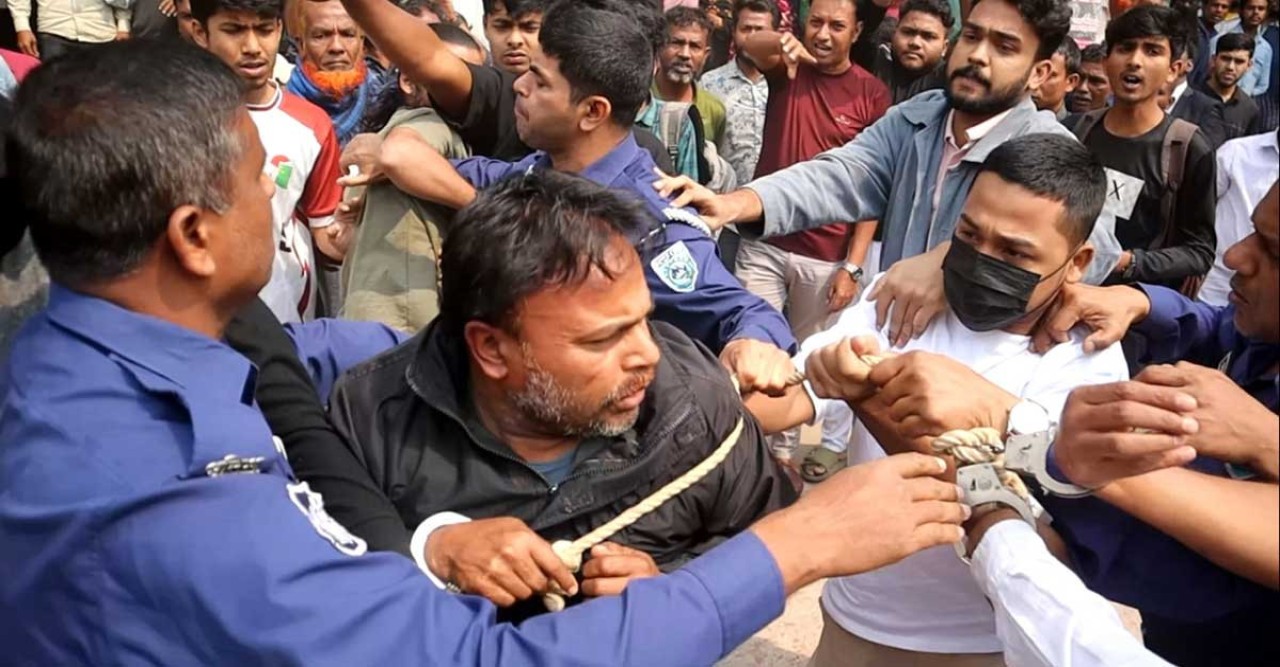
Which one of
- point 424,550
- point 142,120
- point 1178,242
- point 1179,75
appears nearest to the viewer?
point 142,120

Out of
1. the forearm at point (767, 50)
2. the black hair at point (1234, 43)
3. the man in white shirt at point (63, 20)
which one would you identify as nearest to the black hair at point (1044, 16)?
the forearm at point (767, 50)

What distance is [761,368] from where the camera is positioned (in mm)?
2014

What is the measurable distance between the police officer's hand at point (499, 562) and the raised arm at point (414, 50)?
5.08ft

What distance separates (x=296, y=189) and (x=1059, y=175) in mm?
2177

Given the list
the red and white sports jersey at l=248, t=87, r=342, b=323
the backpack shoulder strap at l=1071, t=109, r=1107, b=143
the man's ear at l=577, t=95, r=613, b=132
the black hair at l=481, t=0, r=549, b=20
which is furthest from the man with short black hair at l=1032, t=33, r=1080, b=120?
the red and white sports jersey at l=248, t=87, r=342, b=323

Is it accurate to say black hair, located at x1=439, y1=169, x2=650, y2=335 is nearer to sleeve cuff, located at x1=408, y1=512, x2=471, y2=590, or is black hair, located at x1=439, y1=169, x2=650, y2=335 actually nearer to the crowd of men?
the crowd of men

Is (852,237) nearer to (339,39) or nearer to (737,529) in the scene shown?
(339,39)

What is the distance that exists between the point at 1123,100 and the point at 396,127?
10.6 feet

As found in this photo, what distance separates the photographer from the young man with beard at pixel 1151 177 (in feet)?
13.0

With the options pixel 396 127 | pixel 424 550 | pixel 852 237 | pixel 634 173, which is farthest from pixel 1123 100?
pixel 424 550

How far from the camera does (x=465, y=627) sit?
1.30 meters

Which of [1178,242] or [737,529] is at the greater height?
[737,529]

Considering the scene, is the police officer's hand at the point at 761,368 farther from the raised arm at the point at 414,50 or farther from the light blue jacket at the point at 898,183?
the raised arm at the point at 414,50

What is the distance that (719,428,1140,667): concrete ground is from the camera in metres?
3.53
